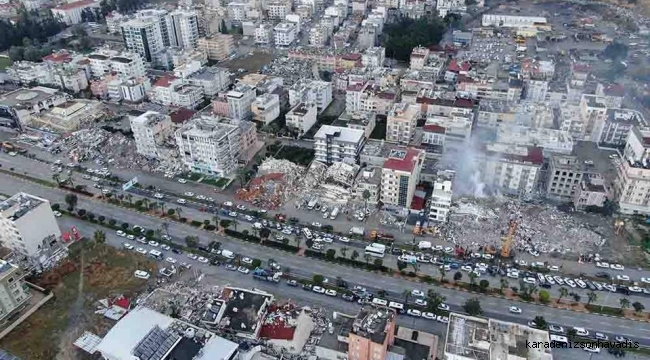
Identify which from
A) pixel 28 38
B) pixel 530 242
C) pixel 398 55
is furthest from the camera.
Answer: pixel 28 38

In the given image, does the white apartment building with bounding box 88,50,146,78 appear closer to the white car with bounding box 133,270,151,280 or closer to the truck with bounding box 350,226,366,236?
the white car with bounding box 133,270,151,280

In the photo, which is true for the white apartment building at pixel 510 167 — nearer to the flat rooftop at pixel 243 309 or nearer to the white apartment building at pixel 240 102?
the flat rooftop at pixel 243 309

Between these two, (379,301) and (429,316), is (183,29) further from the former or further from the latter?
(429,316)

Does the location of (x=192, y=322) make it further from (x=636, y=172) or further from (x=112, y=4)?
(x=112, y=4)

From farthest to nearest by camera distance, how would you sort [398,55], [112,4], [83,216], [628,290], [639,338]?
[112,4]
[398,55]
[83,216]
[628,290]
[639,338]

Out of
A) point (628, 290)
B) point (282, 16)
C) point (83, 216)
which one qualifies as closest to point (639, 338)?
point (628, 290)

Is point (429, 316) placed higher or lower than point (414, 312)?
lower

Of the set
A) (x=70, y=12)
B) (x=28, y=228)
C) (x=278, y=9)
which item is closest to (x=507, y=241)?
(x=28, y=228)
